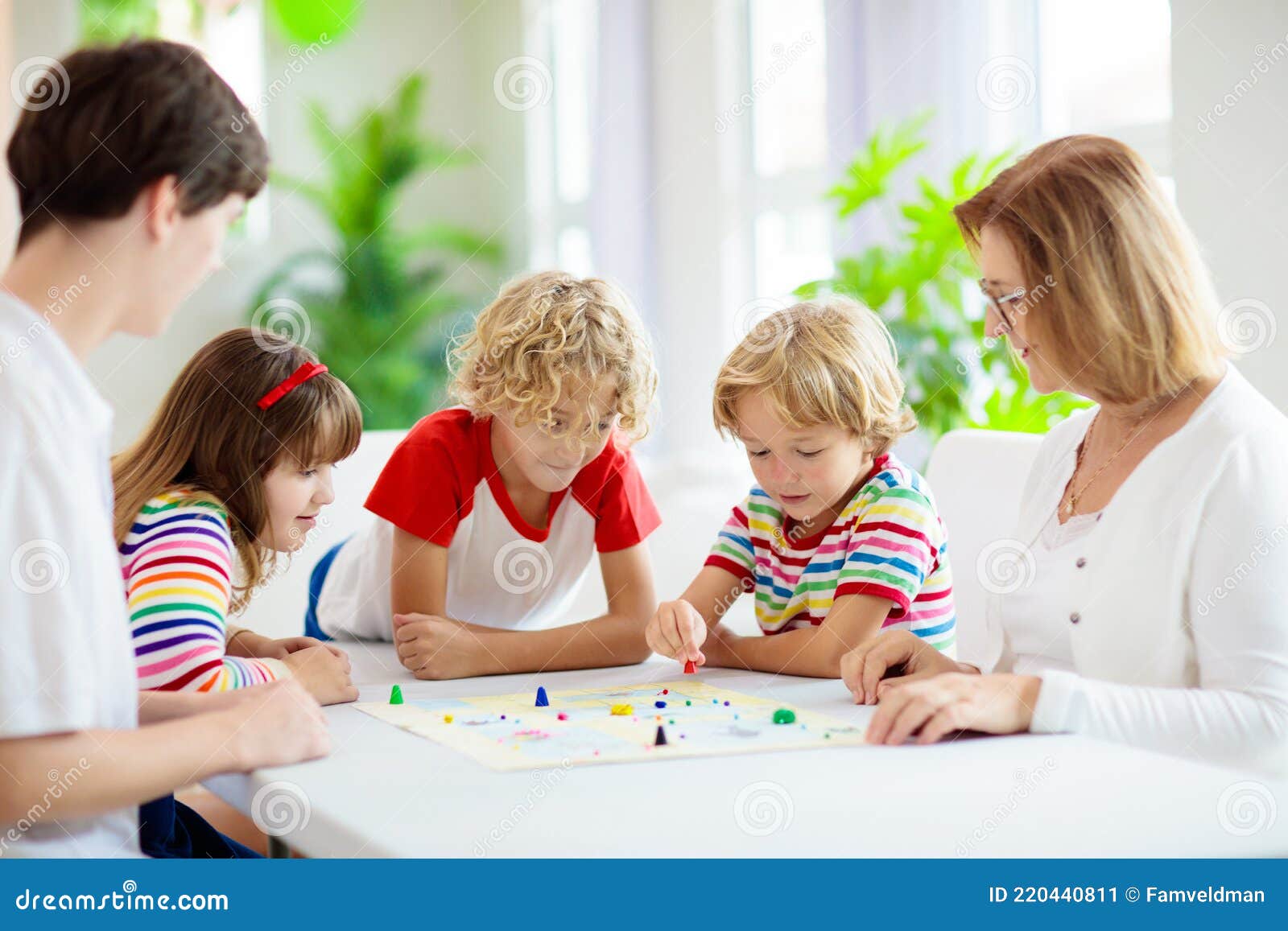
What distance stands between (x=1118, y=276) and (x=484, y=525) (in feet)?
3.63

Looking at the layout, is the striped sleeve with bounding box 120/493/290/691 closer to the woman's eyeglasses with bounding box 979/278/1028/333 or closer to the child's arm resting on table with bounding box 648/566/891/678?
the child's arm resting on table with bounding box 648/566/891/678

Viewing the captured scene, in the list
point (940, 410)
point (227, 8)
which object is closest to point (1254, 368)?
point (940, 410)

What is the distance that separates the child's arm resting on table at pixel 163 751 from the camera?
98 cm

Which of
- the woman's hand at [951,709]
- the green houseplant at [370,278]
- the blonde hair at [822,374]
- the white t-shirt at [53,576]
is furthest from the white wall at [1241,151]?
the green houseplant at [370,278]

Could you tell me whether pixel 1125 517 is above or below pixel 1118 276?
below

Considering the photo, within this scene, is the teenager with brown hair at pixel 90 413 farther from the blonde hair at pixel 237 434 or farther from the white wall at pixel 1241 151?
the white wall at pixel 1241 151

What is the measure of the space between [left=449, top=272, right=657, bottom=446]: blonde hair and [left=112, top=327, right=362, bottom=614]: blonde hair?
11.3 inches

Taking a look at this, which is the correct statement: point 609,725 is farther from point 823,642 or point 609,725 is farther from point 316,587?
point 316,587

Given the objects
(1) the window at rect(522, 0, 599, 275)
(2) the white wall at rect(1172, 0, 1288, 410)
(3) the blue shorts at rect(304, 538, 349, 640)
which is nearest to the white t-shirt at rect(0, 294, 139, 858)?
(3) the blue shorts at rect(304, 538, 349, 640)

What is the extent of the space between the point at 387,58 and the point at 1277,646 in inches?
240

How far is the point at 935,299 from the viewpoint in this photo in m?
3.43

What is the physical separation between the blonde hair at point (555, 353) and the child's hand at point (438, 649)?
34 centimetres

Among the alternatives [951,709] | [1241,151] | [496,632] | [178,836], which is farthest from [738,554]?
[1241,151]

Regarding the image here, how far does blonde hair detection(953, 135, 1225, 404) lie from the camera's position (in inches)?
54.4
